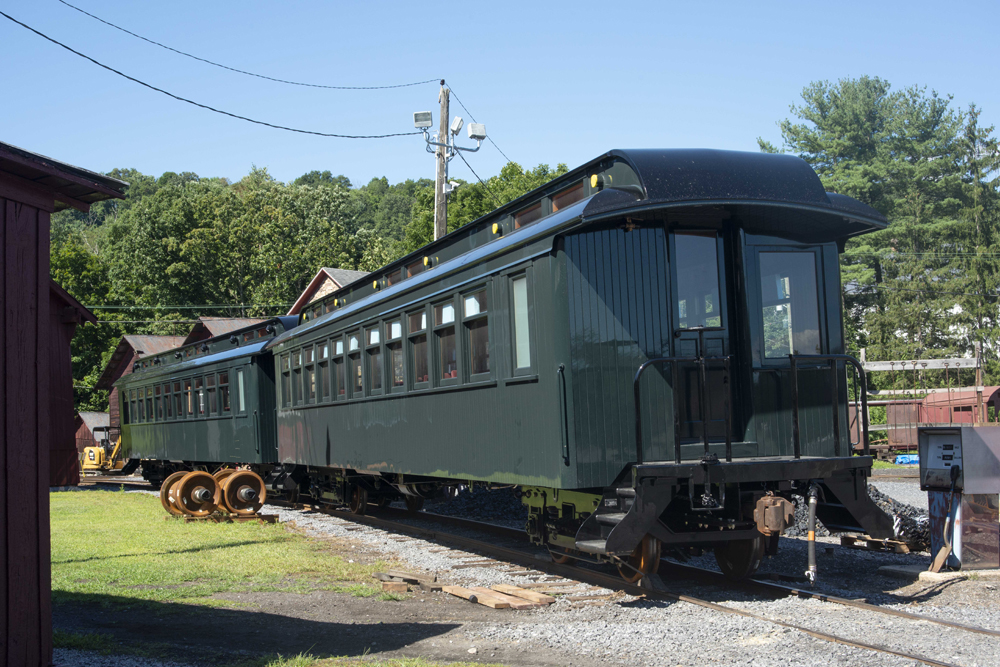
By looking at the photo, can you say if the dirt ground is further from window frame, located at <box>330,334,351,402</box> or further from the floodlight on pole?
the floodlight on pole

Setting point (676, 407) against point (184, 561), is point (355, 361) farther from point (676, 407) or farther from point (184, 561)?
point (676, 407)

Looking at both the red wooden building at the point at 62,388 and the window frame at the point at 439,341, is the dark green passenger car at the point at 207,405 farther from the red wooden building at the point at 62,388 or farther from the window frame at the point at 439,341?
the window frame at the point at 439,341

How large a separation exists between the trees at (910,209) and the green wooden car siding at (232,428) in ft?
119

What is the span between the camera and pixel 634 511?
7.35 metres

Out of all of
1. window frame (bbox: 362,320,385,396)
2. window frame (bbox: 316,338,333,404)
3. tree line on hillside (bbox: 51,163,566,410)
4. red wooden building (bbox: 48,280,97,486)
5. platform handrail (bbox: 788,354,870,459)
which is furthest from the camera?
tree line on hillside (bbox: 51,163,566,410)

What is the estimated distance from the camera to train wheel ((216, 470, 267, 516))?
600 inches

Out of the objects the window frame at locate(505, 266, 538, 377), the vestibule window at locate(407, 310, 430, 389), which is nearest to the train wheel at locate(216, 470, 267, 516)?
the vestibule window at locate(407, 310, 430, 389)

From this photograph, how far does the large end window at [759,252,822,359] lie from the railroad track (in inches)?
79.9

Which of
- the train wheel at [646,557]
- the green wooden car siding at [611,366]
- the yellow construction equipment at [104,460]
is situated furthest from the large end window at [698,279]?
the yellow construction equipment at [104,460]

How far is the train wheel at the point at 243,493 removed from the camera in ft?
50.0

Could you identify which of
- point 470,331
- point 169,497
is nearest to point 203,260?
point 169,497

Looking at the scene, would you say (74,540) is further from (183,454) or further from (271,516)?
(183,454)

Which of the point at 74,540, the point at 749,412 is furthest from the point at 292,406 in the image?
the point at 749,412

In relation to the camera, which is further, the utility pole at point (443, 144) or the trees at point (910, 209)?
the trees at point (910, 209)
